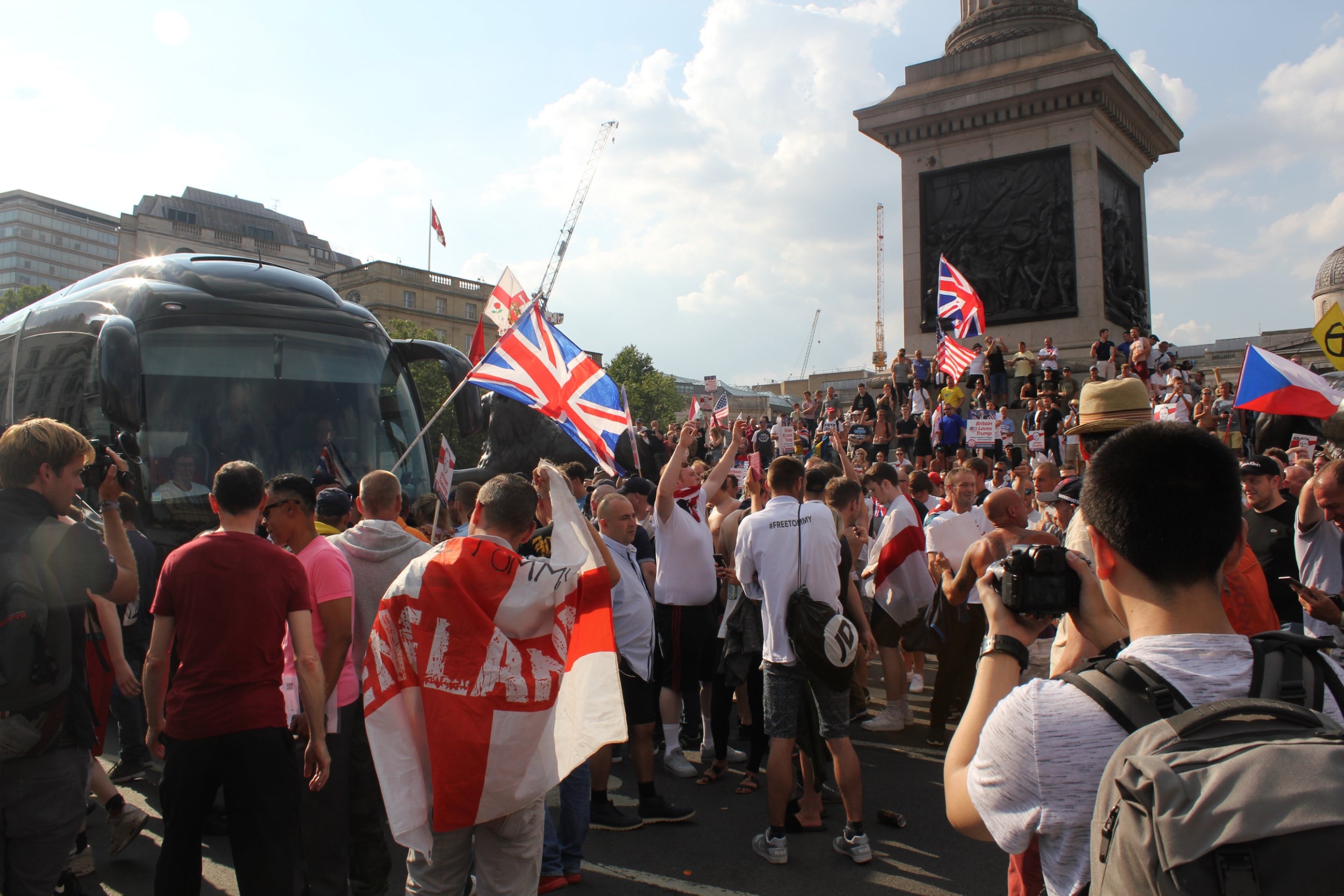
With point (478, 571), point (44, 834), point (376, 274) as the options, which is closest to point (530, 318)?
point (478, 571)

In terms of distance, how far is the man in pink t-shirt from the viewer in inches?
147

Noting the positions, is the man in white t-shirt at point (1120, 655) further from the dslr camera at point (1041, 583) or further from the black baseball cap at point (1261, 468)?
the black baseball cap at point (1261, 468)

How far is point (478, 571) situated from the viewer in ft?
10.2

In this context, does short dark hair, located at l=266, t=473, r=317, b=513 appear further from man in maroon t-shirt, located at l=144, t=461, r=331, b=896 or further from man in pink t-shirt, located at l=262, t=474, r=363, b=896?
man in maroon t-shirt, located at l=144, t=461, r=331, b=896

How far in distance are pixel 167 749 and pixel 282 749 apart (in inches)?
15.3

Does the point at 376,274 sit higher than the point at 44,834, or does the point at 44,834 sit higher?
the point at 376,274

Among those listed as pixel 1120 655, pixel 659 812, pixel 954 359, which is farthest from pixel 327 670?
pixel 954 359

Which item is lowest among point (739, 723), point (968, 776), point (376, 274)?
point (739, 723)

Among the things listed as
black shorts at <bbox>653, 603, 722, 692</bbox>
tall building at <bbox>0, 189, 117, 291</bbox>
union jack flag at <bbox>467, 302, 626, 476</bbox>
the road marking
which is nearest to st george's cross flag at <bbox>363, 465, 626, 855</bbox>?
the road marking

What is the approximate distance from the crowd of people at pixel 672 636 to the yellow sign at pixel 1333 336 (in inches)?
165

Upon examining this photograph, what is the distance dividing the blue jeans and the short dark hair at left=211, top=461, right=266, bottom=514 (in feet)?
6.43

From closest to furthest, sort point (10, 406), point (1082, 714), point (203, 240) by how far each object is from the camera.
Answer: point (1082, 714) → point (10, 406) → point (203, 240)

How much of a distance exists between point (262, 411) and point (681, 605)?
4094mm

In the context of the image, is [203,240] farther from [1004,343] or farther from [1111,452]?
[1111,452]
